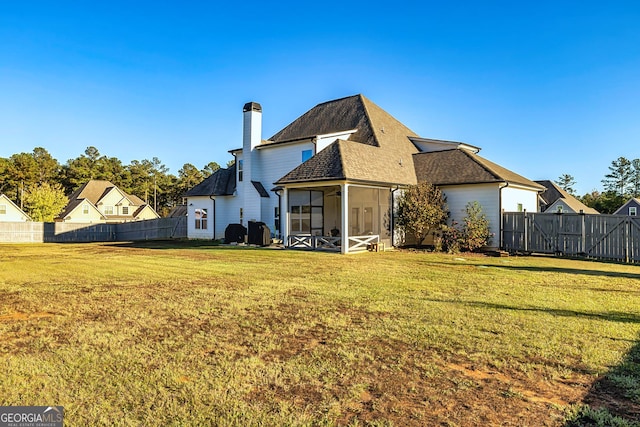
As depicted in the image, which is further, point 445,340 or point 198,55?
point 198,55

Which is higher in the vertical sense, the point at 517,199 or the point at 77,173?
the point at 77,173

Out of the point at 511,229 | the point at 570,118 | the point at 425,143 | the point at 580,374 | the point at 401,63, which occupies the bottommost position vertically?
the point at 580,374

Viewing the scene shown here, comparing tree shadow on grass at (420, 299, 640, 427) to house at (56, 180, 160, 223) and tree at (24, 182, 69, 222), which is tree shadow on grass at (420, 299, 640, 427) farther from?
house at (56, 180, 160, 223)

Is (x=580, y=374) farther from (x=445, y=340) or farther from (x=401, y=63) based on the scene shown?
(x=401, y=63)

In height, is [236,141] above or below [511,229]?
above

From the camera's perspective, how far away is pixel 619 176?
215 feet

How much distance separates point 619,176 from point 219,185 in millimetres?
70458

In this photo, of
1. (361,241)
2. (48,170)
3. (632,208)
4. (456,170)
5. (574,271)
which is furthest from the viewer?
(48,170)

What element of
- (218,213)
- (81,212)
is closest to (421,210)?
(218,213)

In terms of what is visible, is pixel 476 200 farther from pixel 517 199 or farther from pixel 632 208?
pixel 632 208

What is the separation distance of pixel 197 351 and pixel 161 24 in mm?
18708

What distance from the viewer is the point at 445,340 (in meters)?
5.11

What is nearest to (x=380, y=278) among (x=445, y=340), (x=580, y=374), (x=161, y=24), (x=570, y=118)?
(x=445, y=340)

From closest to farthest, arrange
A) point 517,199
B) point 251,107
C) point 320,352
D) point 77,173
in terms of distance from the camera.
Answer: point 320,352, point 517,199, point 251,107, point 77,173
